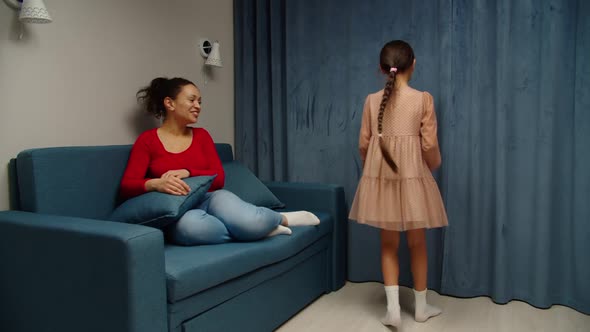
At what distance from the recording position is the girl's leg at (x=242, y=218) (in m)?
1.82

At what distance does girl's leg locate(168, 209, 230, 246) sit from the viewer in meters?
1.74

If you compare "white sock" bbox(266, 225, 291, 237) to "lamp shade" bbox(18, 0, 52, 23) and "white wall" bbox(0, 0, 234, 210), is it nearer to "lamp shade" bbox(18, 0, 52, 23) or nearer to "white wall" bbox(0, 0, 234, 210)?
"white wall" bbox(0, 0, 234, 210)

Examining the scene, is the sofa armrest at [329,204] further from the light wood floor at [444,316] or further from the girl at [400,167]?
the girl at [400,167]

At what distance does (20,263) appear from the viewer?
157 centimetres

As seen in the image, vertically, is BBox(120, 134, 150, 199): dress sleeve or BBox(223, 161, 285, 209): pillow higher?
BBox(120, 134, 150, 199): dress sleeve

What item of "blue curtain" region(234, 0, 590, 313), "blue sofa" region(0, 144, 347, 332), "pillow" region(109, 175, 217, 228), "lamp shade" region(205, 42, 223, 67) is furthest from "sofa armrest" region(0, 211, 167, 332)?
"blue curtain" region(234, 0, 590, 313)

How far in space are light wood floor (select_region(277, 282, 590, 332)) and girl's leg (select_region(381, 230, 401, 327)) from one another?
6cm

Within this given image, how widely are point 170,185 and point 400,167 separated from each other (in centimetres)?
98

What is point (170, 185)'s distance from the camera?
5.90 ft

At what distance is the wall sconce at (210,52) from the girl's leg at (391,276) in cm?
140

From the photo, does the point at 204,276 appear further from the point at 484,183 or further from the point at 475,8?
the point at 475,8

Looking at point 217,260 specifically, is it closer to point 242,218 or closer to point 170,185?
point 242,218

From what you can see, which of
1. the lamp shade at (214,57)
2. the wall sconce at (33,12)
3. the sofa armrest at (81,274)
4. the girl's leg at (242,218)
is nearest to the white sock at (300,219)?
the girl's leg at (242,218)

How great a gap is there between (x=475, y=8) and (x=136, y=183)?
183 cm
